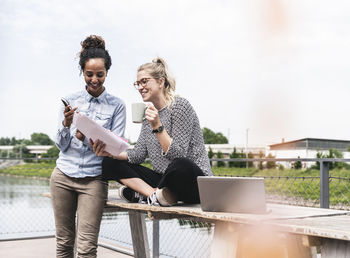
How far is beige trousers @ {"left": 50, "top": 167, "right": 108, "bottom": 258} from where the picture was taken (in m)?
1.82

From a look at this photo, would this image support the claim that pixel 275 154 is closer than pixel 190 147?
Yes

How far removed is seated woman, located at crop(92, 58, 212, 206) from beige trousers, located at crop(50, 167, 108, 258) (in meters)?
0.09

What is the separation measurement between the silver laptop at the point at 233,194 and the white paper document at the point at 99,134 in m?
0.42

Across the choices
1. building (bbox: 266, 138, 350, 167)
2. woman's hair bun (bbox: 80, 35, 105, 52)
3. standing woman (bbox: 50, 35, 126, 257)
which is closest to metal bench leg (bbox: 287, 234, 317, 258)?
building (bbox: 266, 138, 350, 167)

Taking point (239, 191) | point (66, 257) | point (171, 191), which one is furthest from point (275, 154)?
point (66, 257)

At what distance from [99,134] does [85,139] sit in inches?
7.2

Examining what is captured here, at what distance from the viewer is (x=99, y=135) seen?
5.51ft

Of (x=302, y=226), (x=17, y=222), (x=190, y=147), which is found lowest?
(x=17, y=222)

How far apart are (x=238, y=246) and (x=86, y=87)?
947 millimetres

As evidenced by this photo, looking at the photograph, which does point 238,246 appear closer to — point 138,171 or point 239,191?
point 239,191

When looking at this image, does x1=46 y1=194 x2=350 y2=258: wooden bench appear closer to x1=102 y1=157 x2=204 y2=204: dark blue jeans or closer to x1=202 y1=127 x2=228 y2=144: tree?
x1=102 y1=157 x2=204 y2=204: dark blue jeans

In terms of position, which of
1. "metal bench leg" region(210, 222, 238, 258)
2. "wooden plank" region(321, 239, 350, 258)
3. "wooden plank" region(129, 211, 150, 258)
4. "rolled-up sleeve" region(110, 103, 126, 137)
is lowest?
"wooden plank" region(129, 211, 150, 258)

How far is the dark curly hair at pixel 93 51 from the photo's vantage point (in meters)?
1.81

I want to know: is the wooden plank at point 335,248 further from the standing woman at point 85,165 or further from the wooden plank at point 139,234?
the wooden plank at point 139,234
